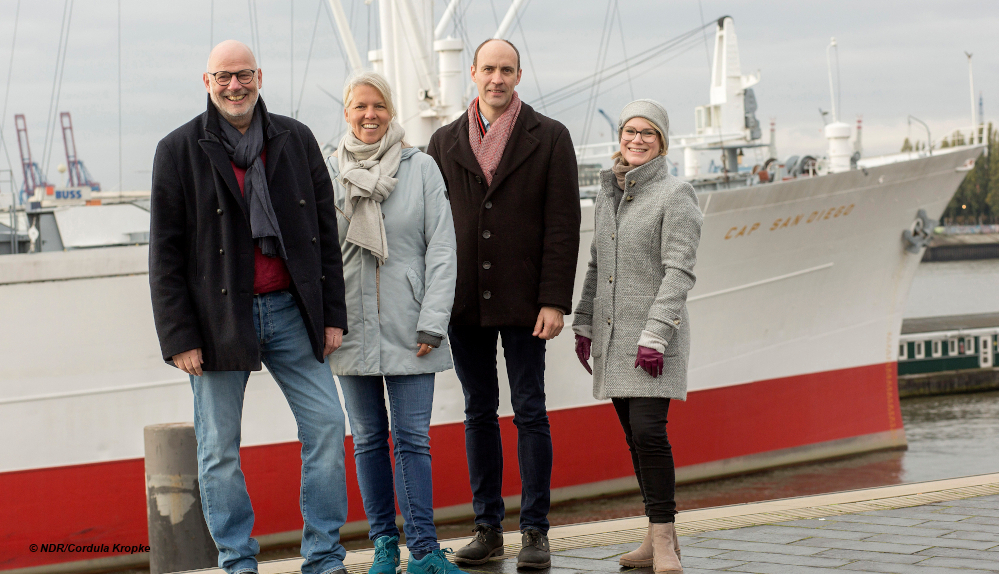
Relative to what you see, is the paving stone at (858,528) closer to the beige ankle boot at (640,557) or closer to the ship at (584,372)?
the beige ankle boot at (640,557)

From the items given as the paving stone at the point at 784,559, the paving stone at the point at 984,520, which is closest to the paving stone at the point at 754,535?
the paving stone at the point at 784,559

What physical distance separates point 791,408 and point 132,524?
7203mm

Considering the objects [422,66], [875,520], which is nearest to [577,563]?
[875,520]

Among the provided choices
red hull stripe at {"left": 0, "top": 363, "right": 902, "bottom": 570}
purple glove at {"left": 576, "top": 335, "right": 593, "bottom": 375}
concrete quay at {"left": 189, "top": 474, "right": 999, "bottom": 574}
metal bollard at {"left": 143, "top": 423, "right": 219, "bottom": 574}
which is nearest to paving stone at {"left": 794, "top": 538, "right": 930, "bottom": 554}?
concrete quay at {"left": 189, "top": 474, "right": 999, "bottom": 574}

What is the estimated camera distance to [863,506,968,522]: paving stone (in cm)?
414

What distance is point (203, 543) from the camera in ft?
14.9

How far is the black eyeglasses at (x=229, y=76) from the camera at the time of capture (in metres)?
3.10

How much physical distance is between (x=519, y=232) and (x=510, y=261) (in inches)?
4.9

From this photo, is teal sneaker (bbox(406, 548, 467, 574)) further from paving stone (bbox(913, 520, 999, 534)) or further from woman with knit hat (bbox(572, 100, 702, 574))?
paving stone (bbox(913, 520, 999, 534))

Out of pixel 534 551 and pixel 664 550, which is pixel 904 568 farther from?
pixel 534 551

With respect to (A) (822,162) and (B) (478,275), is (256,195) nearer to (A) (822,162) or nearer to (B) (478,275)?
(B) (478,275)

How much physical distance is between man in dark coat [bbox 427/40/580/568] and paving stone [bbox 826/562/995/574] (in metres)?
1.20

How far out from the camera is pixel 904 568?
3273mm

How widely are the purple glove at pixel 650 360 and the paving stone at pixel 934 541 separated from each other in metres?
1.27
